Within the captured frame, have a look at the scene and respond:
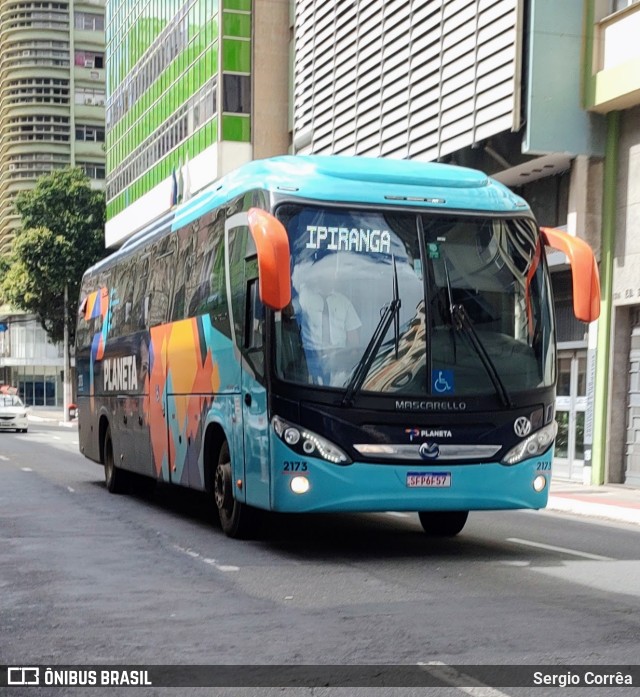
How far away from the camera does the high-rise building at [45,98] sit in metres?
94.6

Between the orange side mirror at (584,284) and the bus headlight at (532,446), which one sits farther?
the bus headlight at (532,446)

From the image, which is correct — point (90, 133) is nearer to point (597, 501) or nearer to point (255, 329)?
point (597, 501)

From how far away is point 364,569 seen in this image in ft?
33.4

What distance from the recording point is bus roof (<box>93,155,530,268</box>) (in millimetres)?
10894

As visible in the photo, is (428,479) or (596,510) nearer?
(428,479)

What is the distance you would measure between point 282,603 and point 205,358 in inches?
181

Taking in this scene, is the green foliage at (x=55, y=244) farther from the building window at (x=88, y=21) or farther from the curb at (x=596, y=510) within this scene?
the curb at (x=596, y=510)

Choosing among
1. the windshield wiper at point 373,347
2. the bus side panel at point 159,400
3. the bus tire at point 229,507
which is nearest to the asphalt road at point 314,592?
the bus tire at point 229,507

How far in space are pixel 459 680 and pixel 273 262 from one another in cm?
438

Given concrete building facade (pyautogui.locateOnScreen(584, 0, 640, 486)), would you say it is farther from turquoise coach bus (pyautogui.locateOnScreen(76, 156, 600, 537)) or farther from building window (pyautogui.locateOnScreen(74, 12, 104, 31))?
building window (pyautogui.locateOnScreen(74, 12, 104, 31))

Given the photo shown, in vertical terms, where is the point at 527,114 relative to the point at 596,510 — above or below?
above

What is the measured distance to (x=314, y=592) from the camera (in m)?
8.91

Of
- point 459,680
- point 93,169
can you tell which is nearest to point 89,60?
point 93,169

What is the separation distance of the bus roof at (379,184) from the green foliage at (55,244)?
57.6m
